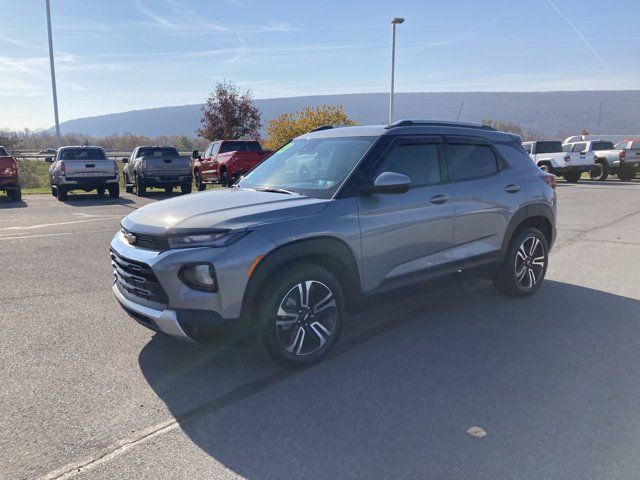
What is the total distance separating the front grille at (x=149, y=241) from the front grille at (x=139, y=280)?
0.13 metres

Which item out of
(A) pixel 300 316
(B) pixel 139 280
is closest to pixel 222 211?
(B) pixel 139 280

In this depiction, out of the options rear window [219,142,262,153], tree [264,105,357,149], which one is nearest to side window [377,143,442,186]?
rear window [219,142,262,153]

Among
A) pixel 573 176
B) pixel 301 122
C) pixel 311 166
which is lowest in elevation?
pixel 573 176

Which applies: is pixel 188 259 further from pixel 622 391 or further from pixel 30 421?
pixel 622 391

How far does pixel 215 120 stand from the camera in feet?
123

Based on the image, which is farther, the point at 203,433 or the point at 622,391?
the point at 622,391

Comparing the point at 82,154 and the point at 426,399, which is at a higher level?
the point at 82,154

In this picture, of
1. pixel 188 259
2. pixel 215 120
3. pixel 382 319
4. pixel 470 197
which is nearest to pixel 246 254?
pixel 188 259

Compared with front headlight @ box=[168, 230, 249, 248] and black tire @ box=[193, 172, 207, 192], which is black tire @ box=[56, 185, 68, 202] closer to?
black tire @ box=[193, 172, 207, 192]

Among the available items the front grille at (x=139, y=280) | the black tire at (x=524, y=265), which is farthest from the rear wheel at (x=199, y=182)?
the front grille at (x=139, y=280)

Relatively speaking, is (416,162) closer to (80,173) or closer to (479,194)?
(479,194)

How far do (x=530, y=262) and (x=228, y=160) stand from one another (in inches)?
585

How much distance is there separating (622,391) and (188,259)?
300cm

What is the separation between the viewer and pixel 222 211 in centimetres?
364
